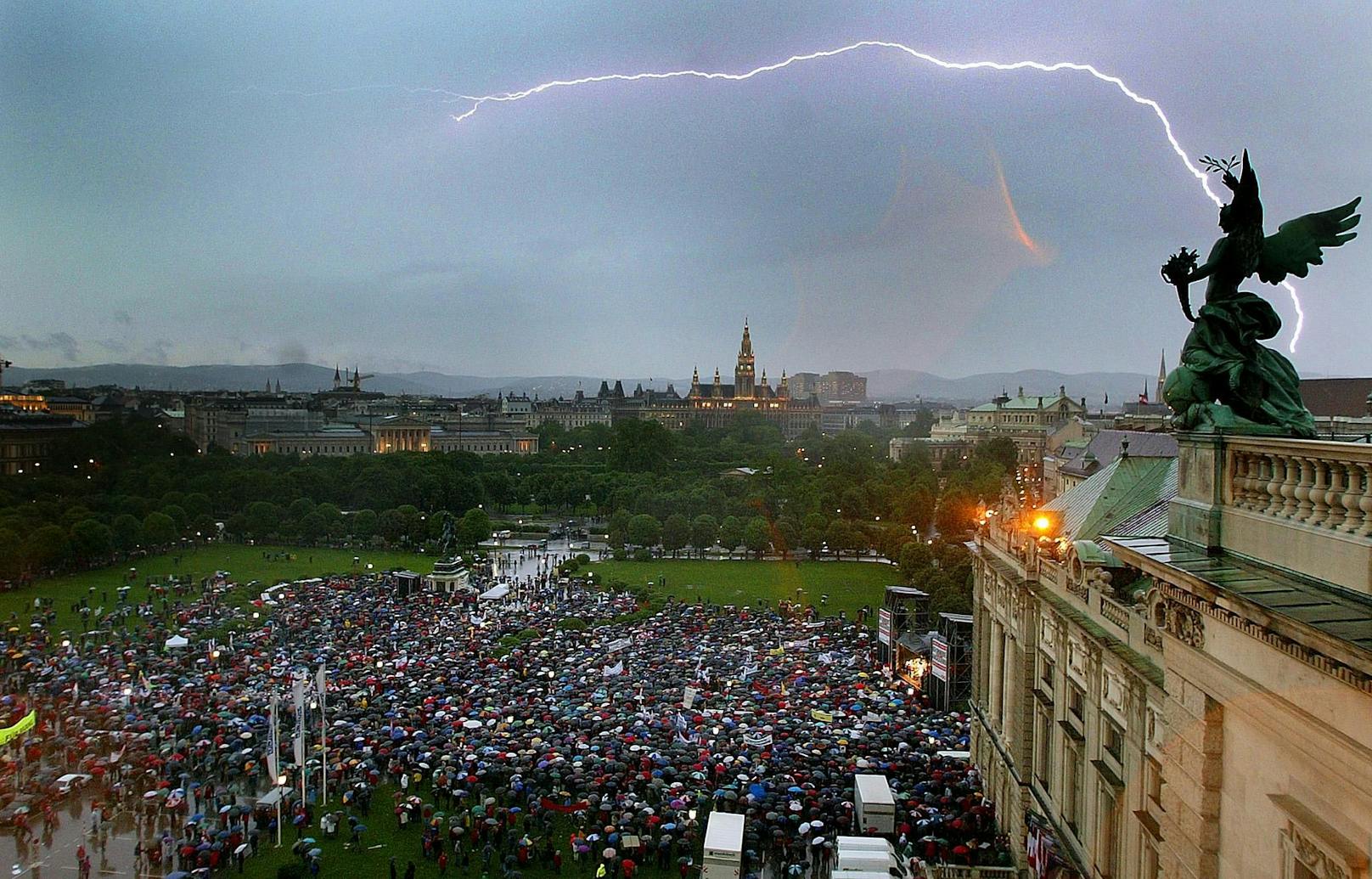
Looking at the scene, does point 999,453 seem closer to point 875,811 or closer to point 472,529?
point 472,529

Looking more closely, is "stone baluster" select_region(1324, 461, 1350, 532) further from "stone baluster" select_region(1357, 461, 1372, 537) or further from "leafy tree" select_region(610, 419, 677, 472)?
"leafy tree" select_region(610, 419, 677, 472)

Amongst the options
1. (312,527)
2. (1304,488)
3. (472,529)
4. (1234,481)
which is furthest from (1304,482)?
(312,527)

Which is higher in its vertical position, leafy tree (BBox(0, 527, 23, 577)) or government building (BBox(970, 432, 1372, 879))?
government building (BBox(970, 432, 1372, 879))

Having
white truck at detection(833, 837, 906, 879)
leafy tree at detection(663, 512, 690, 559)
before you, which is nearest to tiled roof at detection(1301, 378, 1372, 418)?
leafy tree at detection(663, 512, 690, 559)

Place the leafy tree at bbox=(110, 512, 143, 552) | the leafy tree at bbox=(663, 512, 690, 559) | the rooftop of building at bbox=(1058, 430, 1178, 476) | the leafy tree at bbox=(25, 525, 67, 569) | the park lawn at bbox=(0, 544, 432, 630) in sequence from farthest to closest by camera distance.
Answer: the leafy tree at bbox=(663, 512, 690, 559) < the leafy tree at bbox=(110, 512, 143, 552) < the leafy tree at bbox=(25, 525, 67, 569) < the park lawn at bbox=(0, 544, 432, 630) < the rooftop of building at bbox=(1058, 430, 1178, 476)

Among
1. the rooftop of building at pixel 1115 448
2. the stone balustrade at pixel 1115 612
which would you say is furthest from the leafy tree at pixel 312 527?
the stone balustrade at pixel 1115 612

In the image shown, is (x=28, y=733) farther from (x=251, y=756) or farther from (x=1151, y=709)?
(x=1151, y=709)

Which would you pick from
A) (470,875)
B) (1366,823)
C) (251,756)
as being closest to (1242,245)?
(1366,823)
